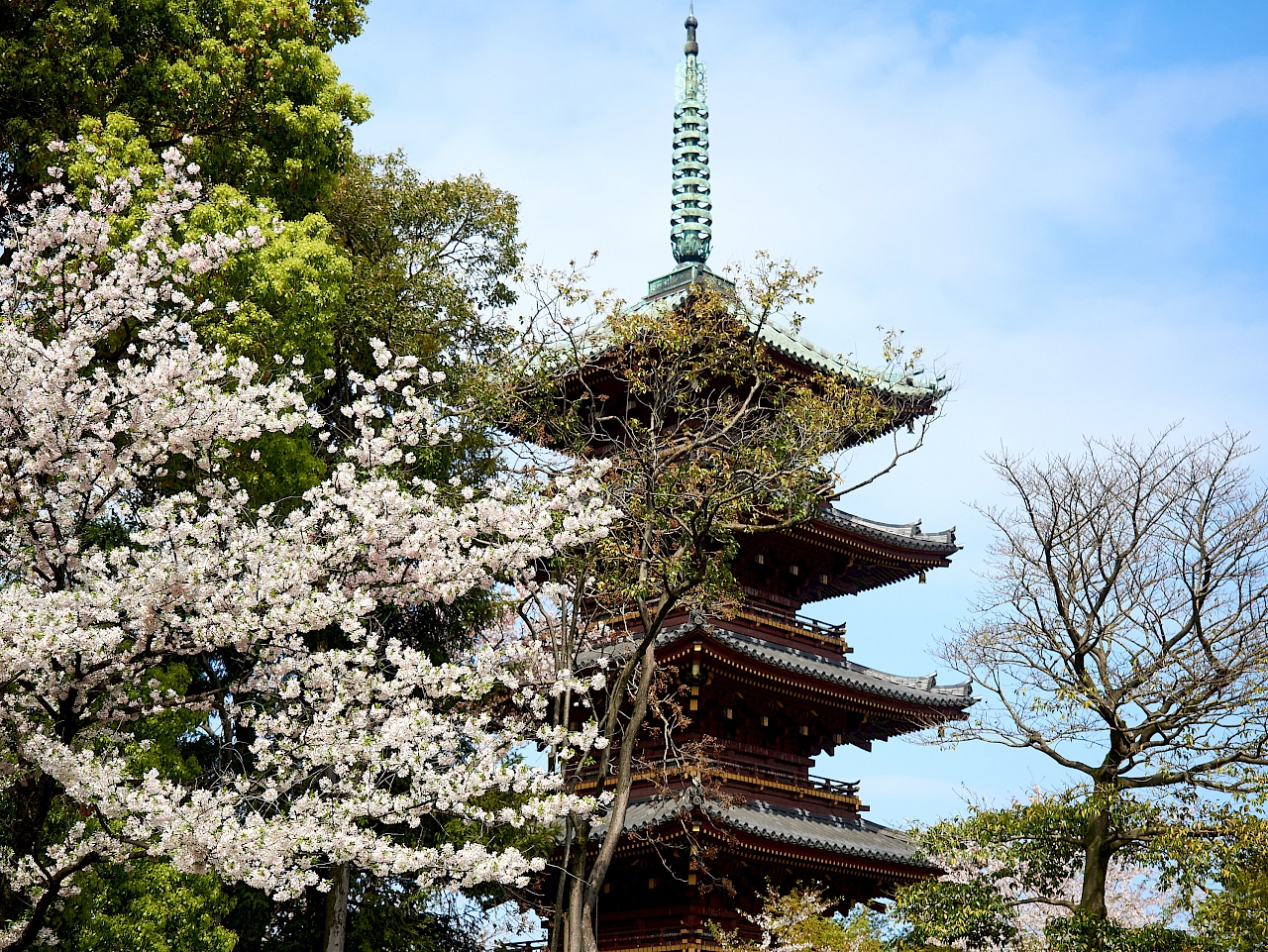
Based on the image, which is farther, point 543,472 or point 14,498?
point 543,472

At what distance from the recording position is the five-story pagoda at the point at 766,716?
20406 millimetres

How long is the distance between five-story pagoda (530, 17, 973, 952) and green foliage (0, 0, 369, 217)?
555 cm

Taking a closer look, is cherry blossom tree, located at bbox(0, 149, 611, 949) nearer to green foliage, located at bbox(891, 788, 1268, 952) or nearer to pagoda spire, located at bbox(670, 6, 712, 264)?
green foliage, located at bbox(891, 788, 1268, 952)

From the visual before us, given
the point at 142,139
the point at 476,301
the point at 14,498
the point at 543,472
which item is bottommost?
the point at 14,498

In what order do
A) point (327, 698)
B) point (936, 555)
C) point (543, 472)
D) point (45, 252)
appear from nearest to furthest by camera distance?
point (327, 698)
point (45, 252)
point (543, 472)
point (936, 555)

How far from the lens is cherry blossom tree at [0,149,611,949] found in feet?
37.0

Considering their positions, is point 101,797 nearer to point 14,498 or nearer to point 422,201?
point 14,498

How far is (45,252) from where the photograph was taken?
15.6 metres

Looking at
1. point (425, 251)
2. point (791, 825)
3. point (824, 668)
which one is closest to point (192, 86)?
point (425, 251)

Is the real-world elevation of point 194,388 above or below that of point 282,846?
above

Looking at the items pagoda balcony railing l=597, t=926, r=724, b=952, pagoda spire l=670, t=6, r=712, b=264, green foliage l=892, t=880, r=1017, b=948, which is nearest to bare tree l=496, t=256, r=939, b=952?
pagoda balcony railing l=597, t=926, r=724, b=952

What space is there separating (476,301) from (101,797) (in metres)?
13.9

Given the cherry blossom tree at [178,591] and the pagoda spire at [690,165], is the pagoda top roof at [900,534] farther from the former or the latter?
the cherry blossom tree at [178,591]

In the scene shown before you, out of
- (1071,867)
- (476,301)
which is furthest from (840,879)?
(476,301)
